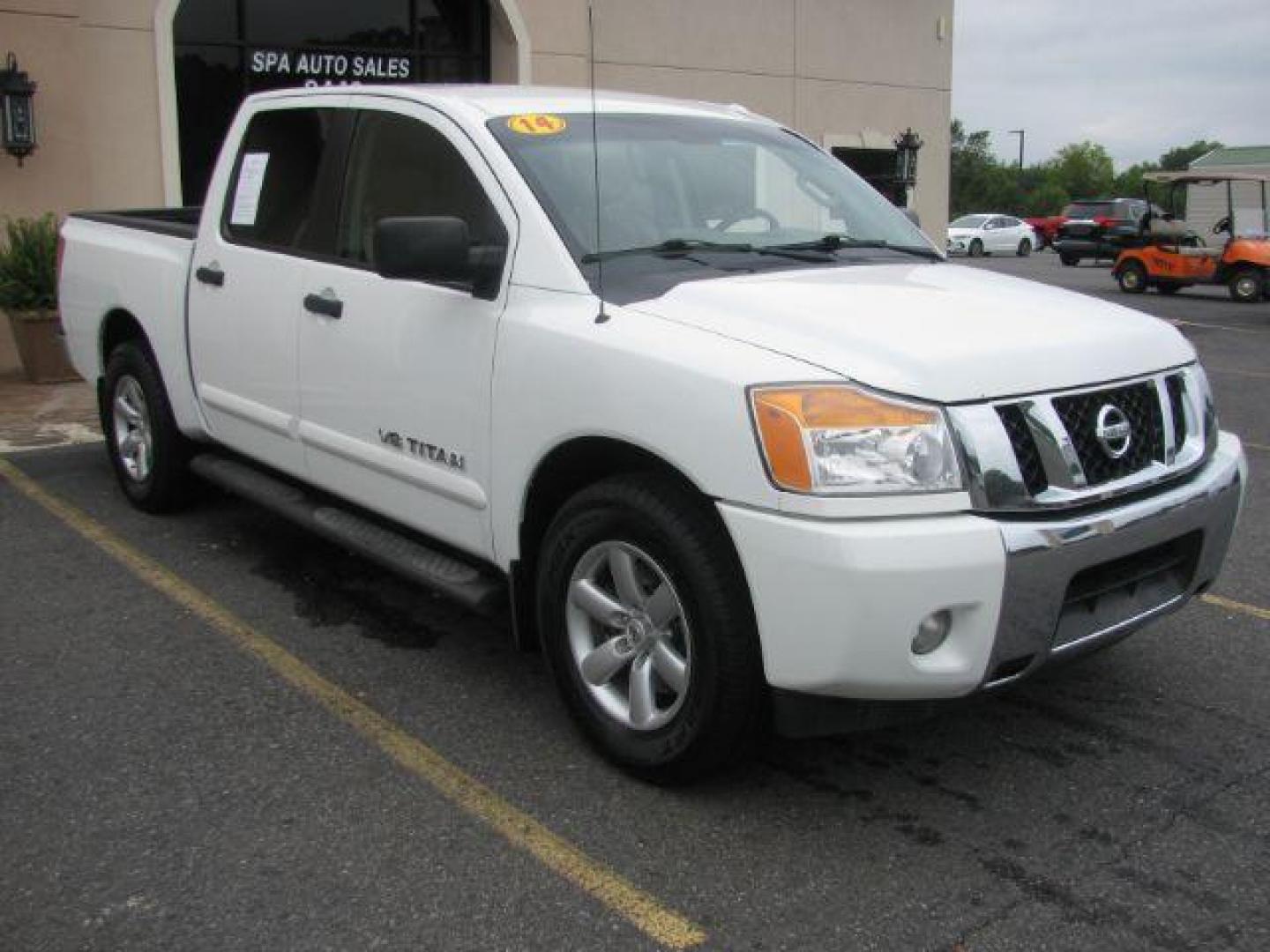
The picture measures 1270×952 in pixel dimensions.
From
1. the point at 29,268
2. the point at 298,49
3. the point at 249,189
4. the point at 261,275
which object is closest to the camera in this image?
the point at 261,275

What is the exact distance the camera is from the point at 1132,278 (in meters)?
22.7

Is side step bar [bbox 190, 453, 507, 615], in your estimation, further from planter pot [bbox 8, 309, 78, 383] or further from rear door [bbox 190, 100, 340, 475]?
planter pot [bbox 8, 309, 78, 383]

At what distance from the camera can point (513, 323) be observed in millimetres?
3711

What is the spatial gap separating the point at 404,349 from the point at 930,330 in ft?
5.60

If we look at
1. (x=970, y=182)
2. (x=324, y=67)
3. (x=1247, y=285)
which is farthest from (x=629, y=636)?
(x=970, y=182)

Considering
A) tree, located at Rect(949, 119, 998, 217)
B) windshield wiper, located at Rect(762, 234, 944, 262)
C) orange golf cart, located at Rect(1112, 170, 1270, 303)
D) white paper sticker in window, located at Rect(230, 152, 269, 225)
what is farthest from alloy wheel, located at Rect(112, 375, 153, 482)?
tree, located at Rect(949, 119, 998, 217)

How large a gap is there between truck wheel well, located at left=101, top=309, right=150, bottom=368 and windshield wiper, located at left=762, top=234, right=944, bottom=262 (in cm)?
327

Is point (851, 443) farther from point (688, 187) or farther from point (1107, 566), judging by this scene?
point (688, 187)

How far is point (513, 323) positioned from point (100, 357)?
11.5 feet

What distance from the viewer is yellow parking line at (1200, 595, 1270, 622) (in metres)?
4.95

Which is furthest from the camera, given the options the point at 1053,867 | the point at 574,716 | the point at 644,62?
the point at 644,62

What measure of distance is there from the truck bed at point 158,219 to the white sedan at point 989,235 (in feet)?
116

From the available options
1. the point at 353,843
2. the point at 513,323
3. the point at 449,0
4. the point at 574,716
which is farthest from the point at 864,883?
the point at 449,0

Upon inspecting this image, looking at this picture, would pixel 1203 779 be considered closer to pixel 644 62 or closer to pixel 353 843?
pixel 353 843
